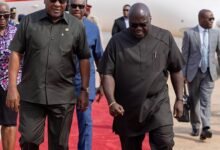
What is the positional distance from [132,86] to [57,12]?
2.78ft

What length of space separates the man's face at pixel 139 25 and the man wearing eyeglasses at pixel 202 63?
122 inches

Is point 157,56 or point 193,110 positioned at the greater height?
point 157,56

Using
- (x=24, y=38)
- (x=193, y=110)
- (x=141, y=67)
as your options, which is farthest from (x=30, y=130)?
(x=193, y=110)

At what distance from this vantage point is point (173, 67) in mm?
4711

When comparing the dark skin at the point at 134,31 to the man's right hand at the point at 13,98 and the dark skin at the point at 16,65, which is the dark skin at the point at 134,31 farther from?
the man's right hand at the point at 13,98

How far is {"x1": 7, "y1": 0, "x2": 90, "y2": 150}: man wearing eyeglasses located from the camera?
459cm

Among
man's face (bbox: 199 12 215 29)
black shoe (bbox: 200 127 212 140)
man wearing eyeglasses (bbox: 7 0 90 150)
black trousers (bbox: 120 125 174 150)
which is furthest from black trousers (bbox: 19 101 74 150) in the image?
man's face (bbox: 199 12 215 29)

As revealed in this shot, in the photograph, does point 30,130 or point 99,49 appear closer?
point 30,130

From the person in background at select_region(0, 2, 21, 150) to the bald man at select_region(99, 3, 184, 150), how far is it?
4.18 feet

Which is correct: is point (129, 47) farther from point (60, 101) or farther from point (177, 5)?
point (177, 5)

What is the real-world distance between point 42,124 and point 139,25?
1143 mm

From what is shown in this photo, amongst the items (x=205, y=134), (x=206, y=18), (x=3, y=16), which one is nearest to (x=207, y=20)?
(x=206, y=18)

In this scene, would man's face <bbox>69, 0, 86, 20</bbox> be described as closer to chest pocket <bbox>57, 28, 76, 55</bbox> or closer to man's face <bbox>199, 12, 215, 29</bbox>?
chest pocket <bbox>57, 28, 76, 55</bbox>

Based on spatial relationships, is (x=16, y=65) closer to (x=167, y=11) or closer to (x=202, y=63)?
(x=202, y=63)
